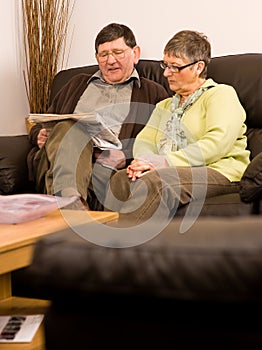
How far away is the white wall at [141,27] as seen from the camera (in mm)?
3314

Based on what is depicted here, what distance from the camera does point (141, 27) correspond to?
3.68 m

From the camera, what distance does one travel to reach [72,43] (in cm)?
402

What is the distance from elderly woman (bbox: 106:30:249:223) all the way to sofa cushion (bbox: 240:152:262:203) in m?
0.18

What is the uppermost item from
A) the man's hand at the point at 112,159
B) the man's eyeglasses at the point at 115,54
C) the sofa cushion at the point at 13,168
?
the man's eyeglasses at the point at 115,54

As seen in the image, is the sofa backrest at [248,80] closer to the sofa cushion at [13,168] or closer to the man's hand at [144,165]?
the man's hand at [144,165]

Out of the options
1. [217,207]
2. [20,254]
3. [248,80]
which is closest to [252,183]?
[217,207]

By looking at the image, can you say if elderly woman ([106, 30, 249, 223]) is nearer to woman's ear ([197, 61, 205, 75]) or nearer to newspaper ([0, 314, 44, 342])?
woman's ear ([197, 61, 205, 75])

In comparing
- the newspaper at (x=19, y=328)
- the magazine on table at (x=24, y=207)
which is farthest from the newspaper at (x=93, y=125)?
the newspaper at (x=19, y=328)

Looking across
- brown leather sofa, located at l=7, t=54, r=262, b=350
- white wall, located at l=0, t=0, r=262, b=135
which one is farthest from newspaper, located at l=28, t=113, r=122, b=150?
brown leather sofa, located at l=7, t=54, r=262, b=350

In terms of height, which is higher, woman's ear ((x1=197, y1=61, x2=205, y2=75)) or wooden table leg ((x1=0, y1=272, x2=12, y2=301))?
woman's ear ((x1=197, y1=61, x2=205, y2=75))

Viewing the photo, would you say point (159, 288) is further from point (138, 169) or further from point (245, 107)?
point (245, 107)

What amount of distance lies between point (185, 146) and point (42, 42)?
1.57 meters

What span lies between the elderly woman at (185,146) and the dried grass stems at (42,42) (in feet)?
3.77

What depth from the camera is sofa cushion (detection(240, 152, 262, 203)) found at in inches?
91.7
